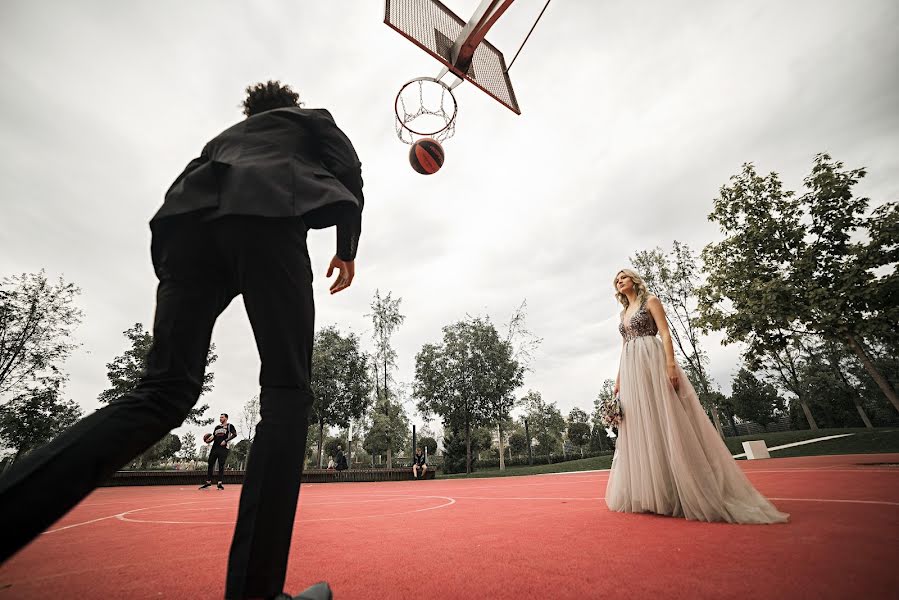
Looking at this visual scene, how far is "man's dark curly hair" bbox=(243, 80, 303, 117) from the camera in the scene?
206 centimetres

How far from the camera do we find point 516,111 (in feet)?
23.8

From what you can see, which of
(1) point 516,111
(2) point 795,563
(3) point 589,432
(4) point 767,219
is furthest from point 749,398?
(2) point 795,563

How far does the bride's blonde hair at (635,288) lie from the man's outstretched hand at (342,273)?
3236 millimetres

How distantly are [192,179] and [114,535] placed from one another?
325cm

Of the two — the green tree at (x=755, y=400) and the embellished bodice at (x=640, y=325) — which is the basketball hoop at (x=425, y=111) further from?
the green tree at (x=755, y=400)

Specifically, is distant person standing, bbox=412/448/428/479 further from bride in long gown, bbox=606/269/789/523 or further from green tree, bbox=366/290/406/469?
bride in long gown, bbox=606/269/789/523

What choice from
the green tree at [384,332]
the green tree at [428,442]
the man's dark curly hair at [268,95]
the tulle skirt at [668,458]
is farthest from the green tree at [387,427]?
the green tree at [428,442]

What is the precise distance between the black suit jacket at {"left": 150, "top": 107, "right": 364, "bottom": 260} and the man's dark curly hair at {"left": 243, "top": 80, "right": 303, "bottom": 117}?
1.79ft

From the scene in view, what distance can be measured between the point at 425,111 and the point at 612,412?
5916mm

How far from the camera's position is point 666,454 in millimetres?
3201

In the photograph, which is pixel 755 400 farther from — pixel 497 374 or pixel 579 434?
pixel 497 374

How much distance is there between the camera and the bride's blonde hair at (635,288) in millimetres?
3981

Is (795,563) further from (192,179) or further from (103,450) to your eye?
(192,179)

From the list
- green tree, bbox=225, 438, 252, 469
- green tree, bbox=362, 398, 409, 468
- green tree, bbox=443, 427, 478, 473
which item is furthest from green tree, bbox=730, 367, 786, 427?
green tree, bbox=225, 438, 252, 469
